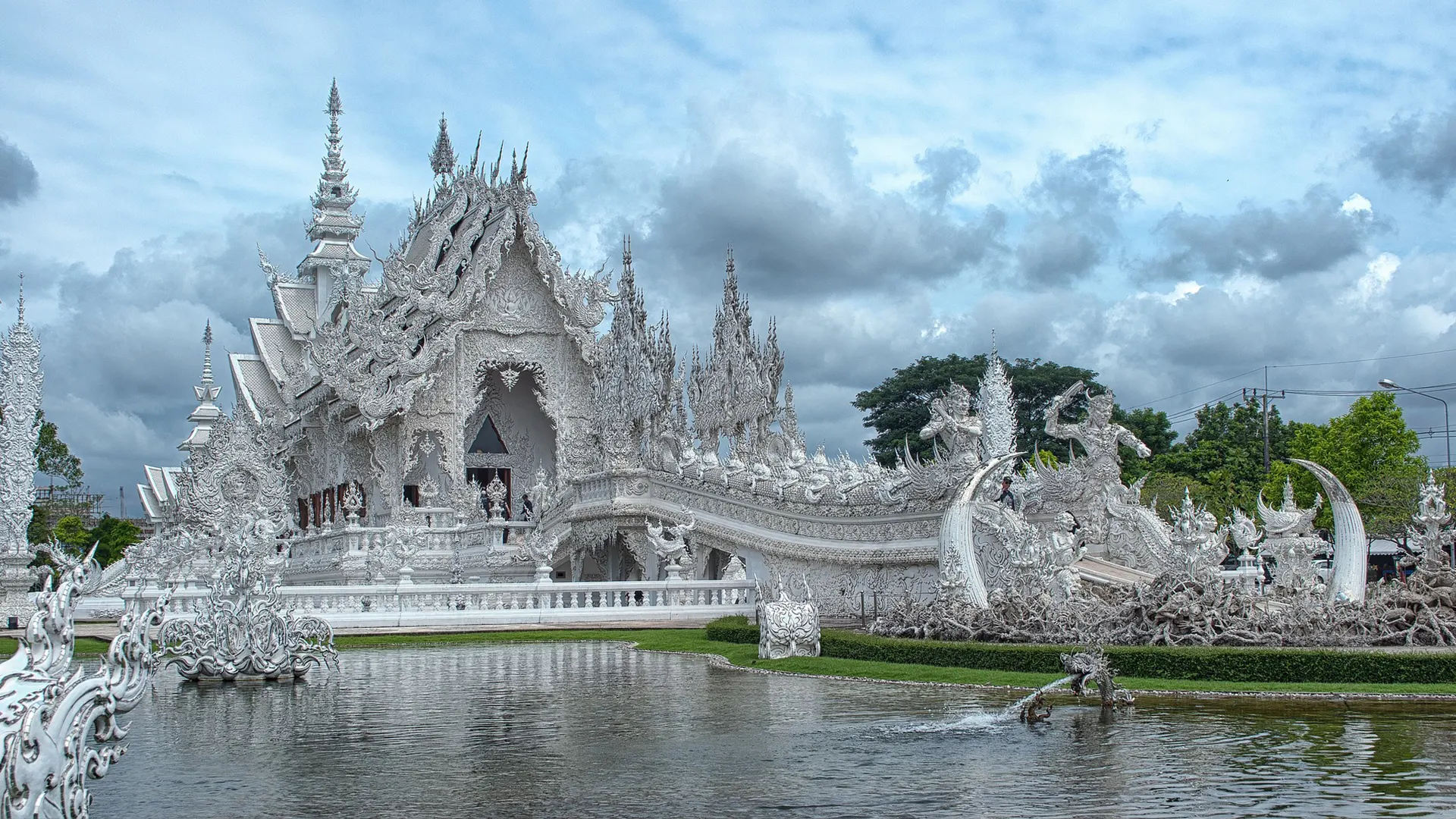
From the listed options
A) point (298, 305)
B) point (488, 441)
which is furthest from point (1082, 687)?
point (298, 305)

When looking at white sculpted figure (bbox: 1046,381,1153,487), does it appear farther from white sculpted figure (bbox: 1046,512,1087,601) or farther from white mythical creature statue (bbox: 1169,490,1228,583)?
white mythical creature statue (bbox: 1169,490,1228,583)

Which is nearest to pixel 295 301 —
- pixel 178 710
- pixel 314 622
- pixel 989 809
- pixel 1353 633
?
pixel 314 622

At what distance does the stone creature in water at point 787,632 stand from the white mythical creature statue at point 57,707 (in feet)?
28.9

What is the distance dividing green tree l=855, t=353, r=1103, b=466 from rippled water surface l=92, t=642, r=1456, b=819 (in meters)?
32.7

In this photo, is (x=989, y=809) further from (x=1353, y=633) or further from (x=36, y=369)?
(x=36, y=369)

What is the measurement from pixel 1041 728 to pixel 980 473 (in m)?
7.23

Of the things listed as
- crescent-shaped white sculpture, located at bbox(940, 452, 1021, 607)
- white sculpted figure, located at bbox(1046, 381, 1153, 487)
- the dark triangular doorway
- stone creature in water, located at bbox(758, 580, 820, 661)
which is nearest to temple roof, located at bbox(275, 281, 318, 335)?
the dark triangular doorway

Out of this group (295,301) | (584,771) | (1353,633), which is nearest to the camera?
(584,771)

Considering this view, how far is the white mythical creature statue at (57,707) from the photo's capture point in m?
5.06

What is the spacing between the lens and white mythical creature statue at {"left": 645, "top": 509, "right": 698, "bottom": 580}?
2061 centimetres

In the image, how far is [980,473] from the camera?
1592cm

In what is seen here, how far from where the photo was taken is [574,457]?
29.2 meters

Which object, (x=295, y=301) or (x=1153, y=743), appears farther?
(x=295, y=301)

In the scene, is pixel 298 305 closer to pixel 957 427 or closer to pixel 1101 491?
pixel 957 427
